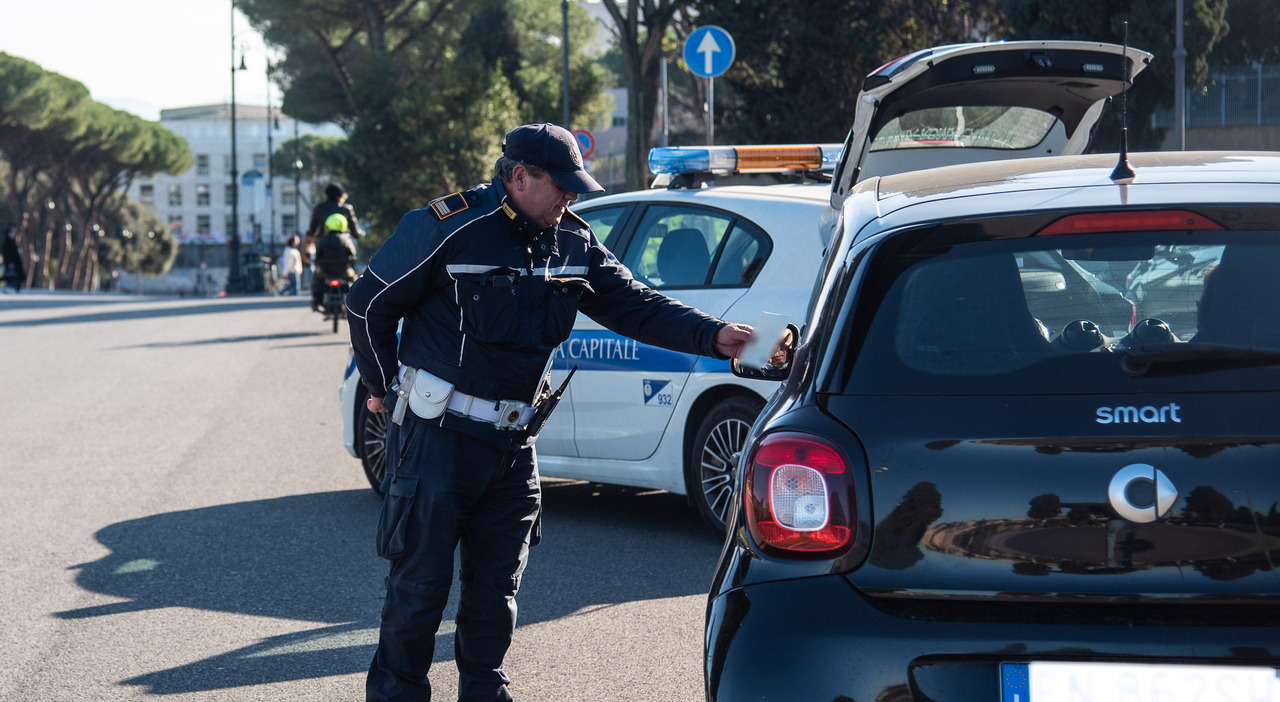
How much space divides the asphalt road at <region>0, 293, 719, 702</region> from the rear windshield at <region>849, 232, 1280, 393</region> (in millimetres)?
1927

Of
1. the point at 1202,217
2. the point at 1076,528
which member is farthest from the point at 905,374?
the point at 1202,217

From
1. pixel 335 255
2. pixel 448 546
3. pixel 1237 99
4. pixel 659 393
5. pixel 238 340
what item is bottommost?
pixel 238 340

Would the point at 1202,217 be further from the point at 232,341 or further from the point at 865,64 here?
the point at 865,64

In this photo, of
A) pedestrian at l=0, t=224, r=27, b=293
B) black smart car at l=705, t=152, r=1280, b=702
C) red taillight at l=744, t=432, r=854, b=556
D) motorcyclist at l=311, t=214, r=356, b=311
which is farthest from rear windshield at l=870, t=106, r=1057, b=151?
pedestrian at l=0, t=224, r=27, b=293

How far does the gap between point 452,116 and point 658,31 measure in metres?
13.1

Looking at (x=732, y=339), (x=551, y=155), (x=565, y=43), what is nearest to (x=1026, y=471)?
(x=732, y=339)

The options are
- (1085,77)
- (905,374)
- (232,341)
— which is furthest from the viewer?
(232,341)

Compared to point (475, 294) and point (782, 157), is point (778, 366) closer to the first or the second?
point (475, 294)

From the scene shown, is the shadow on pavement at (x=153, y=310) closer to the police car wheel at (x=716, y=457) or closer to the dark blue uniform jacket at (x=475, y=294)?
the police car wheel at (x=716, y=457)

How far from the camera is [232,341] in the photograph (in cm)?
1956

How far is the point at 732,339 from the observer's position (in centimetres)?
373

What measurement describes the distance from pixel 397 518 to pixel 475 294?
0.61 metres

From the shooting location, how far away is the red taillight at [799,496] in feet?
8.60

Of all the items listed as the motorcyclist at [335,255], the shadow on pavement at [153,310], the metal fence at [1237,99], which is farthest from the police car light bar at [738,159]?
the metal fence at [1237,99]
